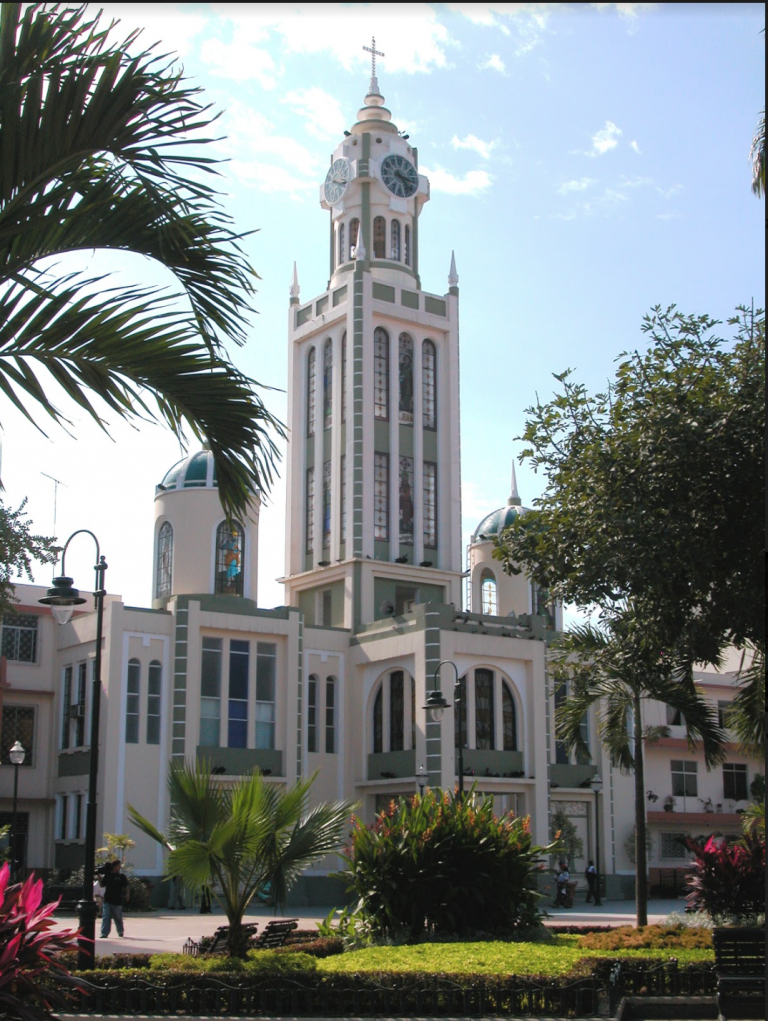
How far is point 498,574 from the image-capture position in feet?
178

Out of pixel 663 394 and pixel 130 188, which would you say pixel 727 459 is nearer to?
pixel 663 394

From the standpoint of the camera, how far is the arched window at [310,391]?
48375 millimetres

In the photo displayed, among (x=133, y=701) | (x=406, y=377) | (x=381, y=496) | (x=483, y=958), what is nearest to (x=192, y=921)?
(x=133, y=701)

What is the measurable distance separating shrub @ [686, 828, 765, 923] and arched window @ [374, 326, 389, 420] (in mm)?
27854

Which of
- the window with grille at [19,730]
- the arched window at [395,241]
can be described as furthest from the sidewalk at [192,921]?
the arched window at [395,241]

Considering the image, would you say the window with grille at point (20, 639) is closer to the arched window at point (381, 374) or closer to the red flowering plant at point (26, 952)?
the arched window at point (381, 374)

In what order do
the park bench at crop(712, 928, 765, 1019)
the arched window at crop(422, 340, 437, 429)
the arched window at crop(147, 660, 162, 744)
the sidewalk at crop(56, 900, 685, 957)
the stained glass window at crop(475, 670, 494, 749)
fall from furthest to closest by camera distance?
the arched window at crop(422, 340, 437, 429) < the stained glass window at crop(475, 670, 494, 749) < the arched window at crop(147, 660, 162, 744) < the sidewalk at crop(56, 900, 685, 957) < the park bench at crop(712, 928, 765, 1019)

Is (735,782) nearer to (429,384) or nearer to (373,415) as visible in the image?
(429,384)

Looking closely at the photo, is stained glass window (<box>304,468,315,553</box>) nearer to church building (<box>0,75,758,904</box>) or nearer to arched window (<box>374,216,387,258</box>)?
church building (<box>0,75,758,904</box>)

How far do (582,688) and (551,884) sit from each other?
2407 centimetres

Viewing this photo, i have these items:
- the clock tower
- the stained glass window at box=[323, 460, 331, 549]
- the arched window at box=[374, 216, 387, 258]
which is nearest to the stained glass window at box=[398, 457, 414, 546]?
the clock tower

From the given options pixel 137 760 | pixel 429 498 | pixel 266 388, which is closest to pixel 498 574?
pixel 429 498

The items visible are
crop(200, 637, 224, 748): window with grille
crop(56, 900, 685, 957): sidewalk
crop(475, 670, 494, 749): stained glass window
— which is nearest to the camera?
crop(56, 900, 685, 957): sidewalk

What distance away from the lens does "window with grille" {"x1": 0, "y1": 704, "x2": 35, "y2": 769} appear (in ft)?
133
